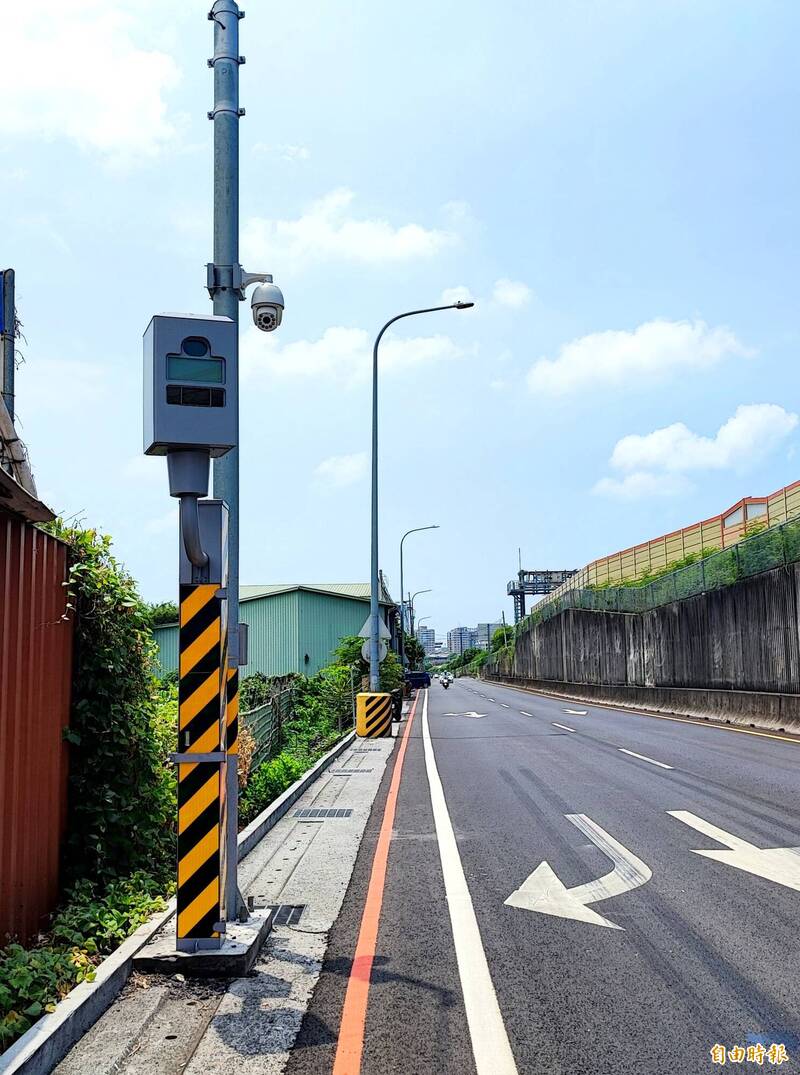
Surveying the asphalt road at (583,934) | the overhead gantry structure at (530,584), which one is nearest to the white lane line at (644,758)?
the asphalt road at (583,934)

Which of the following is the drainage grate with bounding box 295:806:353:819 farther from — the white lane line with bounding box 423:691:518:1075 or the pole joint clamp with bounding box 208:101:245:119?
the pole joint clamp with bounding box 208:101:245:119

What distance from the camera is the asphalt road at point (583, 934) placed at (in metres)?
4.46

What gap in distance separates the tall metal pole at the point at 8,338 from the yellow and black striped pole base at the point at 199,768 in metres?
2.97

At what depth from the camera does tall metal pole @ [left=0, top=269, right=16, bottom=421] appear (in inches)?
296

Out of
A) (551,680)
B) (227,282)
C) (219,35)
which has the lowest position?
(551,680)

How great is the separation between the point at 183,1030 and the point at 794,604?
2208 centimetres

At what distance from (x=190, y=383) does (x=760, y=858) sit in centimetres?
628

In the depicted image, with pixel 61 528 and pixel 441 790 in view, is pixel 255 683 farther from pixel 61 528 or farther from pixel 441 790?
pixel 61 528

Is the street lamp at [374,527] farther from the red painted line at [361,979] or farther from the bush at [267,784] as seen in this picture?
the red painted line at [361,979]

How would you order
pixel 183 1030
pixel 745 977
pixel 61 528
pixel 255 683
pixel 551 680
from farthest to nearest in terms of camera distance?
pixel 551 680 < pixel 255 683 < pixel 61 528 < pixel 745 977 < pixel 183 1030

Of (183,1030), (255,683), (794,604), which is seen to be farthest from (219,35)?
(255,683)

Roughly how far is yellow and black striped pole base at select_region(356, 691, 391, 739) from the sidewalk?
46.6 feet

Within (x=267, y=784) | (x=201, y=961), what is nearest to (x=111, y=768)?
(x=201, y=961)

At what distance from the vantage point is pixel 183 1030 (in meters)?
4.68
